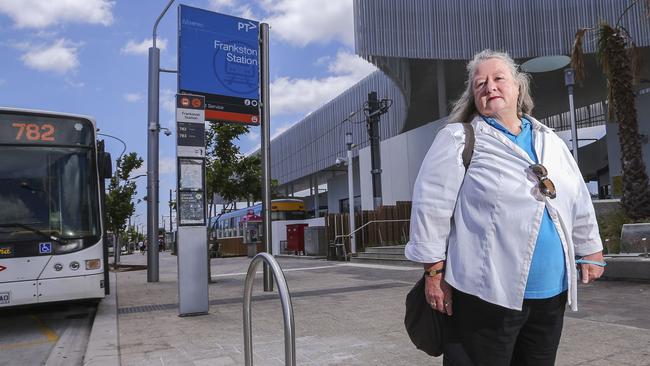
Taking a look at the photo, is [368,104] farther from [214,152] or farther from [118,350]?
[118,350]

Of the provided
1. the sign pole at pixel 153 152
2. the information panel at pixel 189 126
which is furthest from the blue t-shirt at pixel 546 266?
the sign pole at pixel 153 152

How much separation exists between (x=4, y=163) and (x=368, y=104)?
52.4ft

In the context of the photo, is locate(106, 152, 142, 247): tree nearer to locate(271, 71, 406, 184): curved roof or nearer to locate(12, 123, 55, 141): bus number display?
locate(271, 71, 406, 184): curved roof

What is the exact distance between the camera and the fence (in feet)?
62.8

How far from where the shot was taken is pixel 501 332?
2121mm

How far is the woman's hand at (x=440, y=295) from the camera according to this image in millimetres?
2197

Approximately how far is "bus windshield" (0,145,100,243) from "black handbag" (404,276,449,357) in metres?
6.46

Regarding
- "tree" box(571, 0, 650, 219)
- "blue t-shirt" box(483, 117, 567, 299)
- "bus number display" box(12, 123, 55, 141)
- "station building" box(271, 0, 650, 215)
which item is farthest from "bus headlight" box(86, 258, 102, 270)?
"station building" box(271, 0, 650, 215)

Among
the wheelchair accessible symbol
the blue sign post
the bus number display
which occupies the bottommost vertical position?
the wheelchair accessible symbol

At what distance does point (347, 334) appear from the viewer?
230 inches

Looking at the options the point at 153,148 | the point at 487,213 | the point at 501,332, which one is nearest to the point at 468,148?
the point at 487,213

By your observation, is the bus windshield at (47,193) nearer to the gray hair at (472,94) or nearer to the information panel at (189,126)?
the information panel at (189,126)

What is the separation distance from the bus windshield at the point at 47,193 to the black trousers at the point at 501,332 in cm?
667

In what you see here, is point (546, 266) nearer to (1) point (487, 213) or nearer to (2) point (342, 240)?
(1) point (487, 213)
